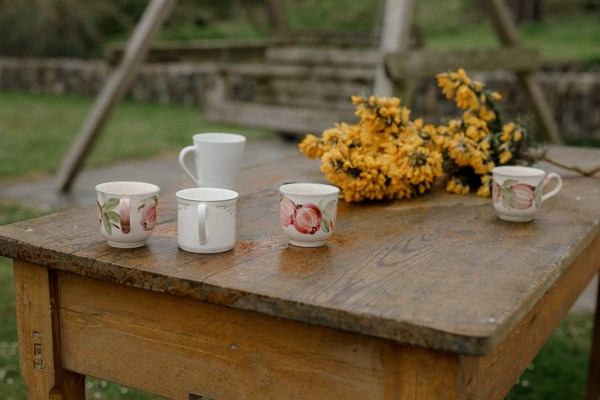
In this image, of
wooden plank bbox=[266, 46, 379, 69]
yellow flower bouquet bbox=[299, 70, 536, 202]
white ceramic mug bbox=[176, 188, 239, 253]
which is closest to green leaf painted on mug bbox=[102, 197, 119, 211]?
white ceramic mug bbox=[176, 188, 239, 253]

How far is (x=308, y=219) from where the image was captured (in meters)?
1.42

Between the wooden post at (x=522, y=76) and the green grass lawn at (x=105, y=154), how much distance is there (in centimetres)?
222

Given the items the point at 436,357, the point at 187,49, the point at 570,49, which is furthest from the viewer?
the point at 570,49

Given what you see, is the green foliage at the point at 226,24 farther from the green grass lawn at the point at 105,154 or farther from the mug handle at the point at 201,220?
the mug handle at the point at 201,220

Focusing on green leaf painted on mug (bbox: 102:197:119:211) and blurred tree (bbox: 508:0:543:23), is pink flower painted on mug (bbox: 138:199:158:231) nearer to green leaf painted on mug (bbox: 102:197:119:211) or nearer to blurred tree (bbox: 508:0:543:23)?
green leaf painted on mug (bbox: 102:197:119:211)

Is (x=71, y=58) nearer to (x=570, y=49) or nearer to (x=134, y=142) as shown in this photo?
(x=134, y=142)

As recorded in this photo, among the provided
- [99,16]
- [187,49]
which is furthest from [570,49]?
[99,16]

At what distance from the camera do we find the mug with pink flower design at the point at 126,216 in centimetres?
136

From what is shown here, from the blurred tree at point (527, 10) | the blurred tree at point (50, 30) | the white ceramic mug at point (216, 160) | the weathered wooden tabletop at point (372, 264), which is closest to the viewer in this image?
the weathered wooden tabletop at point (372, 264)

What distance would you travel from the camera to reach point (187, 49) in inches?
248

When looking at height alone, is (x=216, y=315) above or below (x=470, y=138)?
below

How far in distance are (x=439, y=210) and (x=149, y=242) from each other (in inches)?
28.6

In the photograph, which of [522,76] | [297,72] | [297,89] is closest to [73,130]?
[297,89]

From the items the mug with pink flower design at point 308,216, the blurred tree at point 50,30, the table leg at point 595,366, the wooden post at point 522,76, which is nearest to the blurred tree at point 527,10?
the blurred tree at point 50,30
